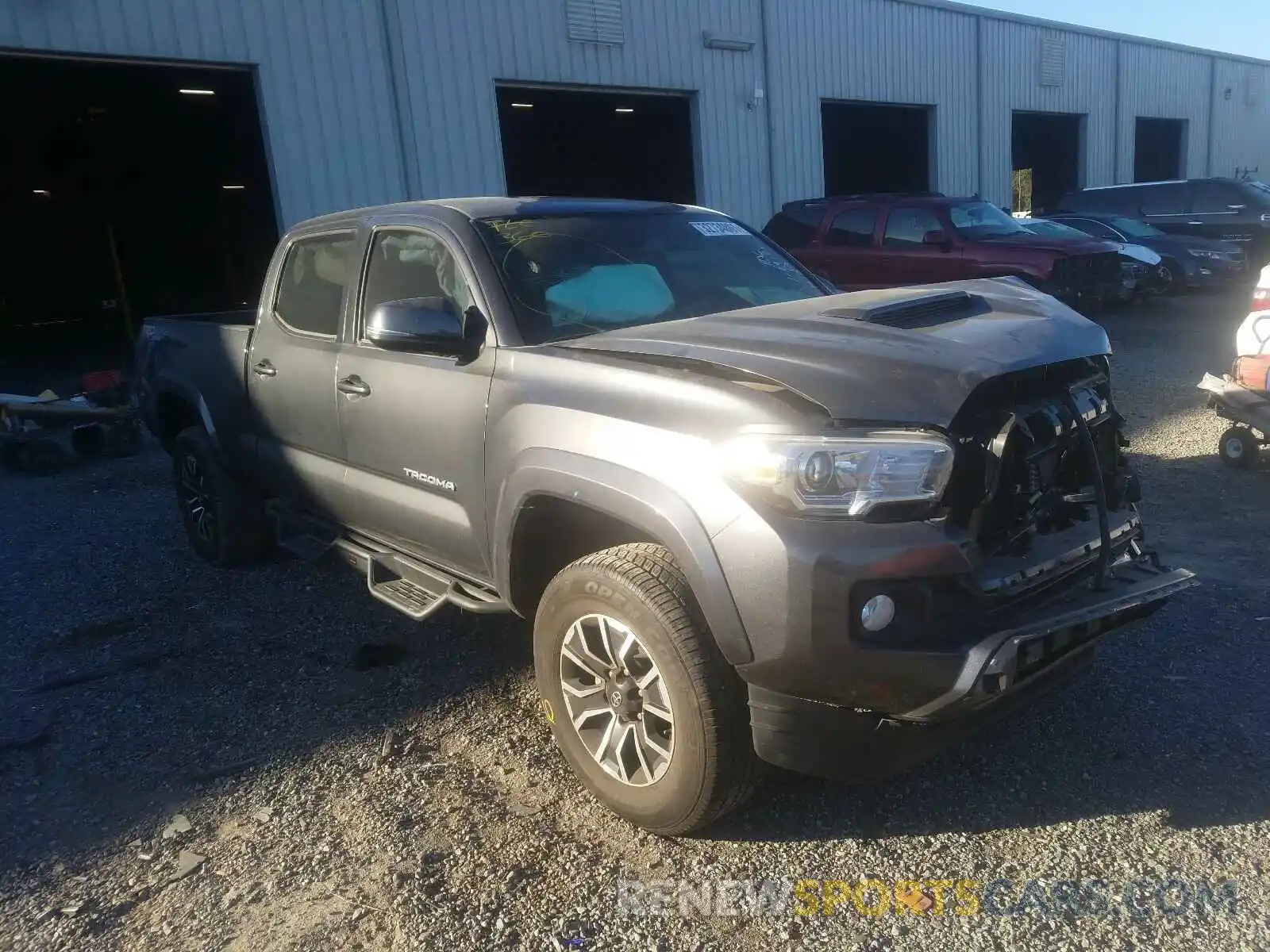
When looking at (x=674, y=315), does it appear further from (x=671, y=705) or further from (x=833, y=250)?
(x=833, y=250)

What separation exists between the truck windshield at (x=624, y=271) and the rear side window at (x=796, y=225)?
9398 mm

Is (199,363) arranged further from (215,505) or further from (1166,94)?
(1166,94)

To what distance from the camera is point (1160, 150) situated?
96.5 ft

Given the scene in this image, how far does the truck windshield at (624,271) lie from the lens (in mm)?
3598

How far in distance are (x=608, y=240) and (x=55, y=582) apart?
12.9 feet

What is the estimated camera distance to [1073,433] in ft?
9.65

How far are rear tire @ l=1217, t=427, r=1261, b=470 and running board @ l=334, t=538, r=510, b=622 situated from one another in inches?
199

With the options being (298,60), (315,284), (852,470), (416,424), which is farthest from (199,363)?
(298,60)

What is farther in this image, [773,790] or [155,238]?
[155,238]

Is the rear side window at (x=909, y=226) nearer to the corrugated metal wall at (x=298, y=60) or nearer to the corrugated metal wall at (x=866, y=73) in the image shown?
the corrugated metal wall at (x=866, y=73)

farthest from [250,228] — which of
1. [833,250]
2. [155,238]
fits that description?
[833,250]

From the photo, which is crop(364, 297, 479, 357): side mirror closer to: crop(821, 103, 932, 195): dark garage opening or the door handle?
the door handle

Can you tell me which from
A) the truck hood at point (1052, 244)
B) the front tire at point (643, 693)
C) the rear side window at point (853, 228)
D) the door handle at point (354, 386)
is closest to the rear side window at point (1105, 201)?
the truck hood at point (1052, 244)

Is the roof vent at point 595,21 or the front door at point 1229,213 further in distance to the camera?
the front door at point 1229,213
